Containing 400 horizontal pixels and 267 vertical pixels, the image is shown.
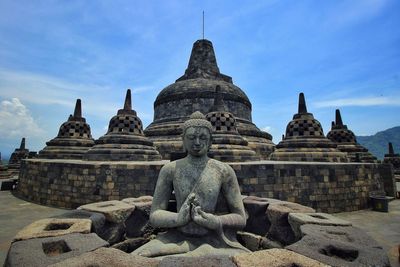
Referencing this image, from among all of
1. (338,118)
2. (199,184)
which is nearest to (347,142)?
(338,118)

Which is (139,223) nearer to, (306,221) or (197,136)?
(197,136)

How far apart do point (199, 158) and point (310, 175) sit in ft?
23.6

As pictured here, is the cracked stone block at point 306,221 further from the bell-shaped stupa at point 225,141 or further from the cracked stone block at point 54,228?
the bell-shaped stupa at point 225,141

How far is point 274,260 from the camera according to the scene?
1947 millimetres

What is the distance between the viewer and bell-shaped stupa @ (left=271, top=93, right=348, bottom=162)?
11.8m

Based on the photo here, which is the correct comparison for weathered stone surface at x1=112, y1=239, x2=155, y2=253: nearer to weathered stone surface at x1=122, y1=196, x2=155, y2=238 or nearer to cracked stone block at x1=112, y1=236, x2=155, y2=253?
cracked stone block at x1=112, y1=236, x2=155, y2=253

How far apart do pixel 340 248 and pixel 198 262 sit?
137 cm

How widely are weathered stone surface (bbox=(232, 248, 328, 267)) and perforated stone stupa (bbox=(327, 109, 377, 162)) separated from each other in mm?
14829

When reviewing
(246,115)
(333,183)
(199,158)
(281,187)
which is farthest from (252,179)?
(246,115)

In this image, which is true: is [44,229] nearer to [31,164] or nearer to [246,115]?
[31,164]

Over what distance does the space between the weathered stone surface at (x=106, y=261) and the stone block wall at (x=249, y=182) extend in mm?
6456

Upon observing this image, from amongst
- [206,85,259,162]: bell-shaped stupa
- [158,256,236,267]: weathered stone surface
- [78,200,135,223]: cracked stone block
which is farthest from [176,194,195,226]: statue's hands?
[206,85,259,162]: bell-shaped stupa

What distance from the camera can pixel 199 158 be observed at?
320cm

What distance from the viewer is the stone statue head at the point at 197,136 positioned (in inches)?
122
